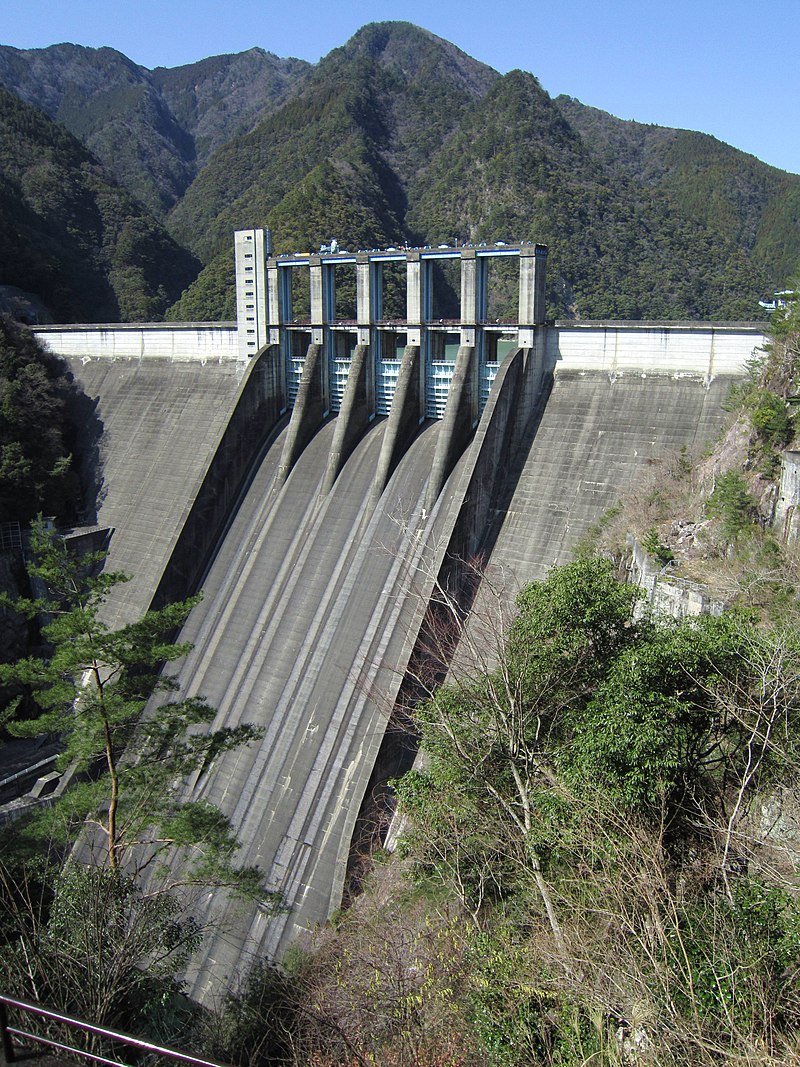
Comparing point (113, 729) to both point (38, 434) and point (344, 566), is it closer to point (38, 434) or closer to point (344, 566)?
point (344, 566)

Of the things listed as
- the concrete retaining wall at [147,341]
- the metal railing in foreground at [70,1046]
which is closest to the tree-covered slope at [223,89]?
the concrete retaining wall at [147,341]

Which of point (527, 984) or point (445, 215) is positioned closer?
point (527, 984)

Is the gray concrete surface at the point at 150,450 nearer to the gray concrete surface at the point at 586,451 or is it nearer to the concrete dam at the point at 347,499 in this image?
the concrete dam at the point at 347,499

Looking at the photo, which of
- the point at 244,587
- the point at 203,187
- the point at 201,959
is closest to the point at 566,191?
the point at 203,187

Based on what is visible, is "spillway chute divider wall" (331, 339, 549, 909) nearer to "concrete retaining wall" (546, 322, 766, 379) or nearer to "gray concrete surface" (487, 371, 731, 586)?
"gray concrete surface" (487, 371, 731, 586)

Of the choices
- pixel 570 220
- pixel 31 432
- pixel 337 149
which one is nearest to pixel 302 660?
pixel 31 432

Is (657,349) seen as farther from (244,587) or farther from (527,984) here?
(527,984)
